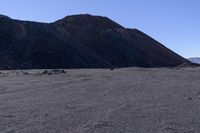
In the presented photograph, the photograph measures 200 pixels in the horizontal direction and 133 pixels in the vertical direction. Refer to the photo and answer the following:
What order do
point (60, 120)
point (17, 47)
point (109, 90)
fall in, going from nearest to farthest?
1. point (60, 120)
2. point (109, 90)
3. point (17, 47)

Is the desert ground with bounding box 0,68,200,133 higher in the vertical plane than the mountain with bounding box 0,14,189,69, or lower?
lower

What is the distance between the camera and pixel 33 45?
2250 inches

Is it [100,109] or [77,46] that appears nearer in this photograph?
[100,109]

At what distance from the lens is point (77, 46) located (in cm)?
6209

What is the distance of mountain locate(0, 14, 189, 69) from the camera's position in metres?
53.9

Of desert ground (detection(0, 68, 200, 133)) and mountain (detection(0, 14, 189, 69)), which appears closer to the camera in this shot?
desert ground (detection(0, 68, 200, 133))

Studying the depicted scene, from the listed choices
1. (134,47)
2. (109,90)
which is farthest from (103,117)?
(134,47)

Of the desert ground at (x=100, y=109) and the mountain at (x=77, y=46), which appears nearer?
the desert ground at (x=100, y=109)

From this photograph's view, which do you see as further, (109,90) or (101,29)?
(101,29)

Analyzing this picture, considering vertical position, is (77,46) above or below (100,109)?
above

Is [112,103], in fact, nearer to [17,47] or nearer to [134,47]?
[17,47]

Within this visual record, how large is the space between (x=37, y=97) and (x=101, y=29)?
203 ft

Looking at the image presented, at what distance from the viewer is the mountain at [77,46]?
177ft

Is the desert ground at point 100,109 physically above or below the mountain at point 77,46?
below
